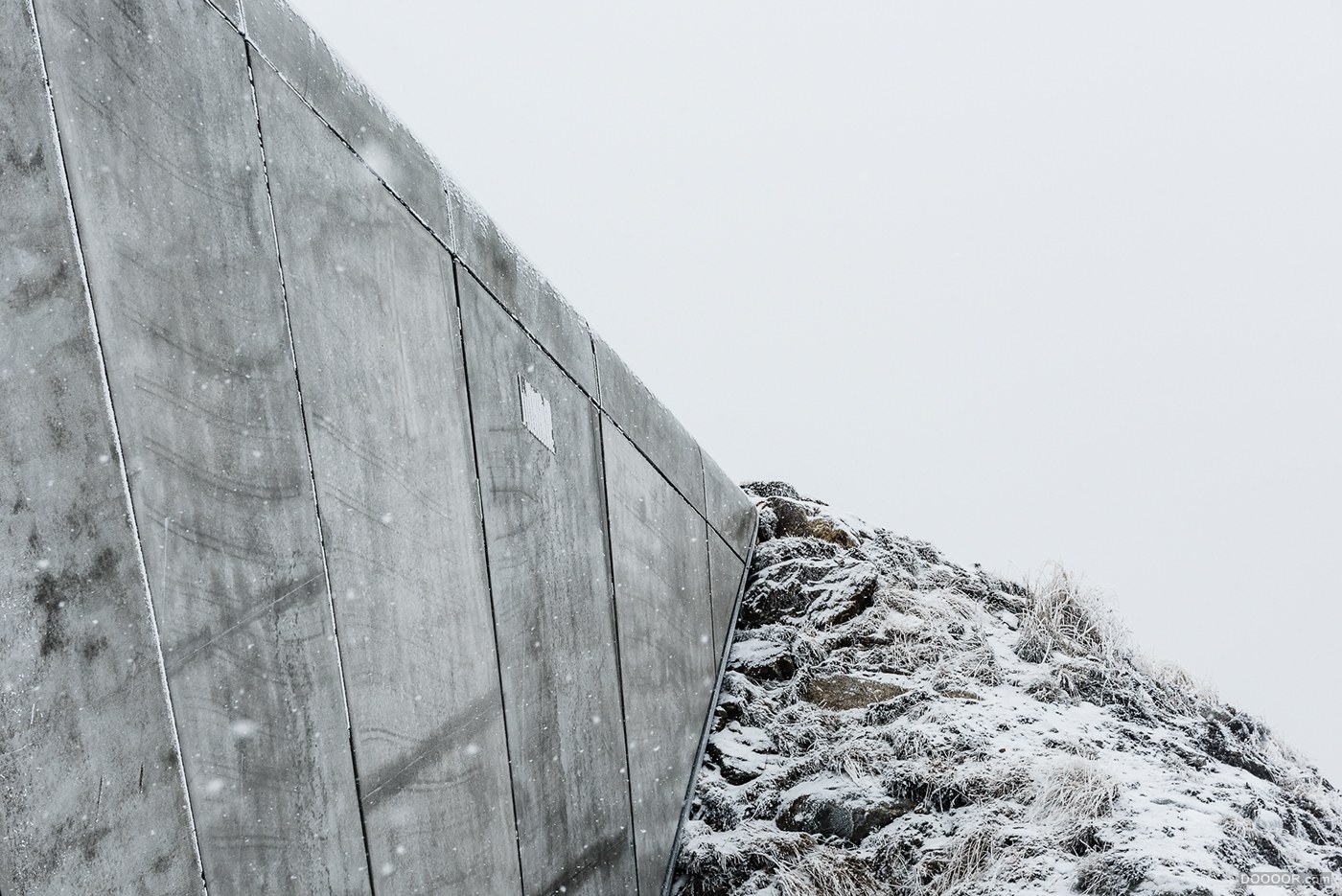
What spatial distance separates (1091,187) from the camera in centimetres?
14838

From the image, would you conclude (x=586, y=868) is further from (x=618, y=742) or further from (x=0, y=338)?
(x=0, y=338)

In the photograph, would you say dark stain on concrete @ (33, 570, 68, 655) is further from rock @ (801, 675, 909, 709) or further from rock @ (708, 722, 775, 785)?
rock @ (801, 675, 909, 709)

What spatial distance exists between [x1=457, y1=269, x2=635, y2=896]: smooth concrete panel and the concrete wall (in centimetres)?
1

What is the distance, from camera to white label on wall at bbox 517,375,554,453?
2998 millimetres

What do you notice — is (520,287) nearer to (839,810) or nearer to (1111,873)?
(839,810)

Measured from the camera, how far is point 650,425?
3742 millimetres

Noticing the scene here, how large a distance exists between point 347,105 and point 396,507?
96 centimetres

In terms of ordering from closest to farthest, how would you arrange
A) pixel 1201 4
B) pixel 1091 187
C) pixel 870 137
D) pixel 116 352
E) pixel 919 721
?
1. pixel 116 352
2. pixel 919 721
3. pixel 1091 187
4. pixel 870 137
5. pixel 1201 4

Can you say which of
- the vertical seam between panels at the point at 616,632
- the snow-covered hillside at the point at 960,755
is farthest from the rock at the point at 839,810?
the vertical seam between panels at the point at 616,632

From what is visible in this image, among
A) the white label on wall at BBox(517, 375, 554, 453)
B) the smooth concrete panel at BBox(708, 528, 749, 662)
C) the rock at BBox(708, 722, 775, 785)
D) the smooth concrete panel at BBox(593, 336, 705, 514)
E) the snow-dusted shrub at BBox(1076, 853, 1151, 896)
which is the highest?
the white label on wall at BBox(517, 375, 554, 453)

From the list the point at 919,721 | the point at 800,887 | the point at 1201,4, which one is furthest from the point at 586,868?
the point at 1201,4

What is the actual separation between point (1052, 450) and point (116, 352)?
393ft

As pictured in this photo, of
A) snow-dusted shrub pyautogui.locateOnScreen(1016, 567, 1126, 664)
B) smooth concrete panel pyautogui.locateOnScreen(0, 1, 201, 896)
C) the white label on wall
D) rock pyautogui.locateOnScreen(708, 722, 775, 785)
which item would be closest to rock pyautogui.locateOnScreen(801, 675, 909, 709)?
rock pyautogui.locateOnScreen(708, 722, 775, 785)

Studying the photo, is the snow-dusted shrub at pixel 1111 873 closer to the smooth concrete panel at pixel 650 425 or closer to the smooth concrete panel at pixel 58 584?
the smooth concrete panel at pixel 650 425
